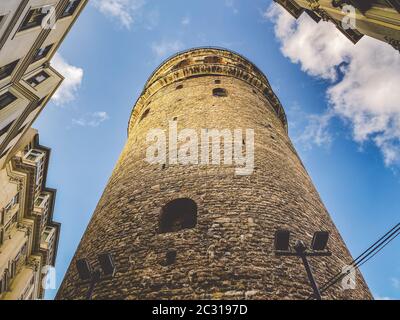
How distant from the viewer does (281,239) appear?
16.0ft

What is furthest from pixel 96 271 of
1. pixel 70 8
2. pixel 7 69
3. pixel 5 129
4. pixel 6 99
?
pixel 70 8

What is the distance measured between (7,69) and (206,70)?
7170 millimetres

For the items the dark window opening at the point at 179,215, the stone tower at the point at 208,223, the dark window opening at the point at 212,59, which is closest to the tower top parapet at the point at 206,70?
the dark window opening at the point at 212,59

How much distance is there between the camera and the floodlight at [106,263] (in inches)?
195

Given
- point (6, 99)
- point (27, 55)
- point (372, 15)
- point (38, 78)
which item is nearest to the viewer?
point (372, 15)

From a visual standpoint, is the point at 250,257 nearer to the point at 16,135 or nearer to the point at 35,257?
the point at 16,135

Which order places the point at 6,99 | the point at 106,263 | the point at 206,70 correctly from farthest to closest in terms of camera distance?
the point at 206,70, the point at 6,99, the point at 106,263

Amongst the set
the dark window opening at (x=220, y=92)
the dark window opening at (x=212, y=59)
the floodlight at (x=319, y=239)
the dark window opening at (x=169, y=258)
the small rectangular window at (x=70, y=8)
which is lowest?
the dark window opening at (x=169, y=258)

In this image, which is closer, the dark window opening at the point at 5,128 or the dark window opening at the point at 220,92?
the dark window opening at the point at 5,128

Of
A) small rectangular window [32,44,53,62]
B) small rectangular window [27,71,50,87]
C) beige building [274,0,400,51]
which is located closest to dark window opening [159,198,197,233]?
beige building [274,0,400,51]

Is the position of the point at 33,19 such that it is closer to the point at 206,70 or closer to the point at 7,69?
the point at 7,69

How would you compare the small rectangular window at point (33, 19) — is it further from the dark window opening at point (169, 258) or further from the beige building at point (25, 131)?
the dark window opening at point (169, 258)

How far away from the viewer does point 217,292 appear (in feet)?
15.1

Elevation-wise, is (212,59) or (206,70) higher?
(212,59)
